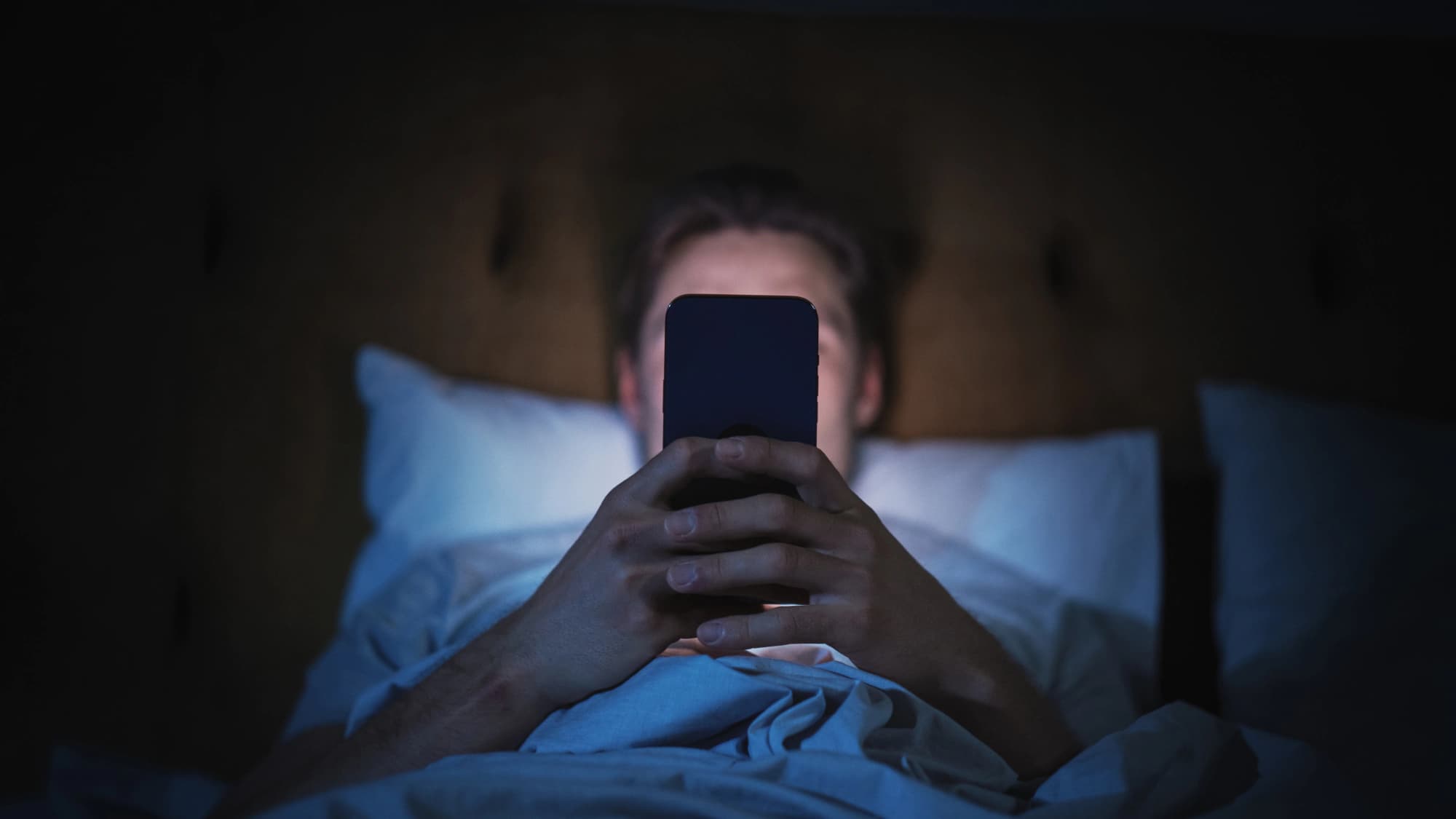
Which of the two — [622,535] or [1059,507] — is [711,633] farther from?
[1059,507]

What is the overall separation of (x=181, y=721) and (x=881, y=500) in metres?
0.90

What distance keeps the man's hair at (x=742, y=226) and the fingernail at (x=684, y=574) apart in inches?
20.4

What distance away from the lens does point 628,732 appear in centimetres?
63

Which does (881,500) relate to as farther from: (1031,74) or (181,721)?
(181,721)

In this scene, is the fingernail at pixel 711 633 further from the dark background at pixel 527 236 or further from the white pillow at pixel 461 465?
the dark background at pixel 527 236

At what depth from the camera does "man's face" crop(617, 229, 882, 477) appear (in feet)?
3.35

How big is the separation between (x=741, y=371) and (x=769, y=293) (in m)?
0.38

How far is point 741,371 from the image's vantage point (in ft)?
2.16

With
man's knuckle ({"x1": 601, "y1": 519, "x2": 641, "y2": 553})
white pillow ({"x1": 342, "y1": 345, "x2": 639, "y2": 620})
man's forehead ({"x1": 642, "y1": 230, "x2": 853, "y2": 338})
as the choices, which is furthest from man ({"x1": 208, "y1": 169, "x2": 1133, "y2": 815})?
man's forehead ({"x1": 642, "y1": 230, "x2": 853, "y2": 338})

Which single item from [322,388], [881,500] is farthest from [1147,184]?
[322,388]

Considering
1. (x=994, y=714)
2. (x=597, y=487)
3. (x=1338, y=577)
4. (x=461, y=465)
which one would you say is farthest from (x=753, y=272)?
(x=1338, y=577)

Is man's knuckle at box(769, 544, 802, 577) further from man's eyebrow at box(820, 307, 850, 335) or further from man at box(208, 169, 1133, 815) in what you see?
man's eyebrow at box(820, 307, 850, 335)

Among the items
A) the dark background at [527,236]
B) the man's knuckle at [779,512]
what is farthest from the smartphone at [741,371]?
the dark background at [527,236]

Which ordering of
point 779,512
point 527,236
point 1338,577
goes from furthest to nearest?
1. point 527,236
2. point 1338,577
3. point 779,512
